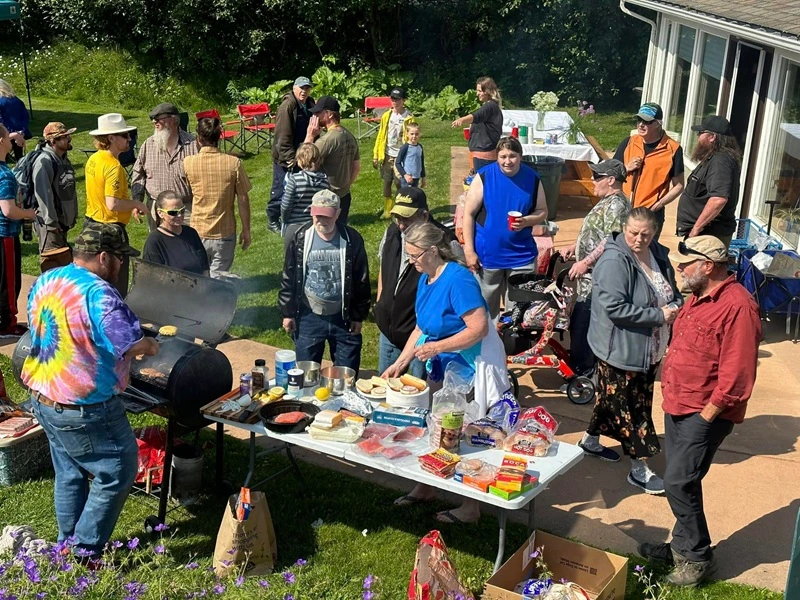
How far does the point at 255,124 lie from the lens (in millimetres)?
16984

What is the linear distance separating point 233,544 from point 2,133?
499 centimetres

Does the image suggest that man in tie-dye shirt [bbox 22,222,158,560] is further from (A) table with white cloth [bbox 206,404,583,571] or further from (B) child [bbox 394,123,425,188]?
(B) child [bbox 394,123,425,188]

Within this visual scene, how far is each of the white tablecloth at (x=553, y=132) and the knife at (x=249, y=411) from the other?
7.82 metres

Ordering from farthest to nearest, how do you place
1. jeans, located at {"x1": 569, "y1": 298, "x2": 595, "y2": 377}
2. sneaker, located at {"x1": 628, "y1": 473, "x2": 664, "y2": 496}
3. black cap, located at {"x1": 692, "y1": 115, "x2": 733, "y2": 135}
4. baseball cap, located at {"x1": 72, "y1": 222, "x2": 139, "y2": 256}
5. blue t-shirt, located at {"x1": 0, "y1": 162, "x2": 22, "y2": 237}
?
blue t-shirt, located at {"x1": 0, "y1": 162, "x2": 22, "y2": 237}, black cap, located at {"x1": 692, "y1": 115, "x2": 733, "y2": 135}, jeans, located at {"x1": 569, "y1": 298, "x2": 595, "y2": 377}, sneaker, located at {"x1": 628, "y1": 473, "x2": 664, "y2": 496}, baseball cap, located at {"x1": 72, "y1": 222, "x2": 139, "y2": 256}

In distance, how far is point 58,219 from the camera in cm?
856

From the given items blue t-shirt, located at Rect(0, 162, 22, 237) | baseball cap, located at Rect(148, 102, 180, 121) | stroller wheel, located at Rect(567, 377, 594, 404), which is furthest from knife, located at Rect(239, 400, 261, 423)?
blue t-shirt, located at Rect(0, 162, 22, 237)

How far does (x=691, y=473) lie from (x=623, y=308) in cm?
114

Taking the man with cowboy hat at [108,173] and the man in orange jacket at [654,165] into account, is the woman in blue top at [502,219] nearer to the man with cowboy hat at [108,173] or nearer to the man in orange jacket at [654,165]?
the man in orange jacket at [654,165]

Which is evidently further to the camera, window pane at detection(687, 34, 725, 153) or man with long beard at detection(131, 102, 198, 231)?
window pane at detection(687, 34, 725, 153)

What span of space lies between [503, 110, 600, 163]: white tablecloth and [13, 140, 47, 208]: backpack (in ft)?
21.0

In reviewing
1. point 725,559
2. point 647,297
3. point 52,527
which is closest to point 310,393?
point 52,527

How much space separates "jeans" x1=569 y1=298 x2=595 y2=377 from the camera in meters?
7.48

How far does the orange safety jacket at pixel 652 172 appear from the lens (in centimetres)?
835

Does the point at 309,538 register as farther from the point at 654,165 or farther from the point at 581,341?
the point at 654,165
